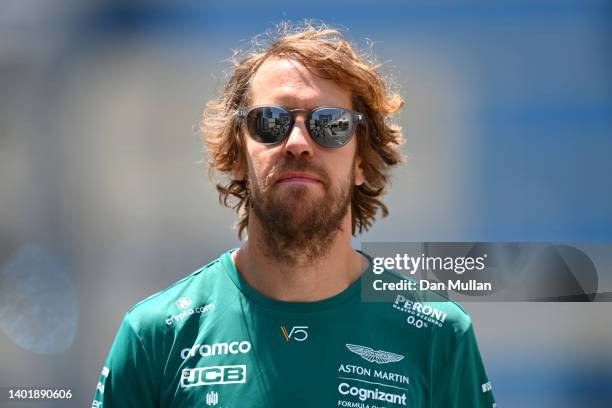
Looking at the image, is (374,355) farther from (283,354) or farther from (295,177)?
(295,177)

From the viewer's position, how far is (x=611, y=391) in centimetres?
250

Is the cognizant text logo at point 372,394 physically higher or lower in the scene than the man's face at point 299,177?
lower

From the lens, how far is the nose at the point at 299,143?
174cm

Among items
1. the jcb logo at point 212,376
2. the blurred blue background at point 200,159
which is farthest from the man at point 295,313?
the blurred blue background at point 200,159

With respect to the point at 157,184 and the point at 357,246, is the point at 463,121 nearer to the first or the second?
the point at 357,246

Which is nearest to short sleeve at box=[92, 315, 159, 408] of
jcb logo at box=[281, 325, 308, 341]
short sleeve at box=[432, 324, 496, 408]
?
jcb logo at box=[281, 325, 308, 341]

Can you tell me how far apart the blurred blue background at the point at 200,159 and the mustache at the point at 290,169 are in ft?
2.95

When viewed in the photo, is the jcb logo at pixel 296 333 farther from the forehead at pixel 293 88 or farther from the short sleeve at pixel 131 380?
the forehead at pixel 293 88

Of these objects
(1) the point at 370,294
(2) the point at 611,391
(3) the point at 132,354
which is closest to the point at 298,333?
(1) the point at 370,294

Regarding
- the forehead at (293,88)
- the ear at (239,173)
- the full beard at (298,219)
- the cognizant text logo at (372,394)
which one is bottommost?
the cognizant text logo at (372,394)

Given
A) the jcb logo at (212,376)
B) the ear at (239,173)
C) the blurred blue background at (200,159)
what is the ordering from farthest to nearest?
the blurred blue background at (200,159)
the ear at (239,173)
the jcb logo at (212,376)

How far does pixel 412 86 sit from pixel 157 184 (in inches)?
41.1

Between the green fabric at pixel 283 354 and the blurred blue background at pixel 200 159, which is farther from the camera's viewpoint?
the blurred blue background at pixel 200 159

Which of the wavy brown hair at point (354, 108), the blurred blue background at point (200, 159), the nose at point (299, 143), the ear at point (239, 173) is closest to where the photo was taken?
the nose at point (299, 143)
